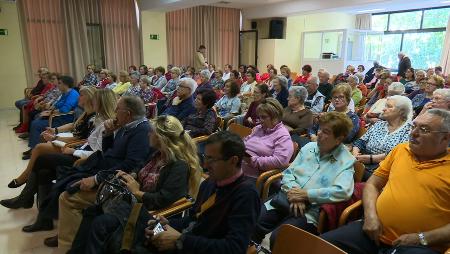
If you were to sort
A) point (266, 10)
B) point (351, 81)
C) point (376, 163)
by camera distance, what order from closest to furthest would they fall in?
point (376, 163) → point (351, 81) → point (266, 10)

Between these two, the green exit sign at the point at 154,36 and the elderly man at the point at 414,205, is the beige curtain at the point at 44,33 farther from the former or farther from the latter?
the elderly man at the point at 414,205

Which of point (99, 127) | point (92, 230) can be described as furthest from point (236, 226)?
point (99, 127)

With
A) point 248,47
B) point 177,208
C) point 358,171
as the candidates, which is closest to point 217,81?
point 248,47

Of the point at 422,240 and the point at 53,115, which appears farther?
the point at 53,115

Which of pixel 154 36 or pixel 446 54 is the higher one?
pixel 154 36

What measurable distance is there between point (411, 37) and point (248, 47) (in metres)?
5.81

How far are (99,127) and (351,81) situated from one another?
449cm

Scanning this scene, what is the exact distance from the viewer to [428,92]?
4430 mm

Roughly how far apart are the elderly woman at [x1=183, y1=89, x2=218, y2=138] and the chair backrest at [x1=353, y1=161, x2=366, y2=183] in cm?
177

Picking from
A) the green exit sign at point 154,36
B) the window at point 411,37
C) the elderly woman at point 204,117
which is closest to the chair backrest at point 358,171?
the elderly woman at point 204,117

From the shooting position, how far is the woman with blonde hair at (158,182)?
1.64 m

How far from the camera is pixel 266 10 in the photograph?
10430 mm

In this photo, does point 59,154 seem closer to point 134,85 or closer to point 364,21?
point 134,85

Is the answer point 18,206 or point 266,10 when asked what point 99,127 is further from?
point 266,10
